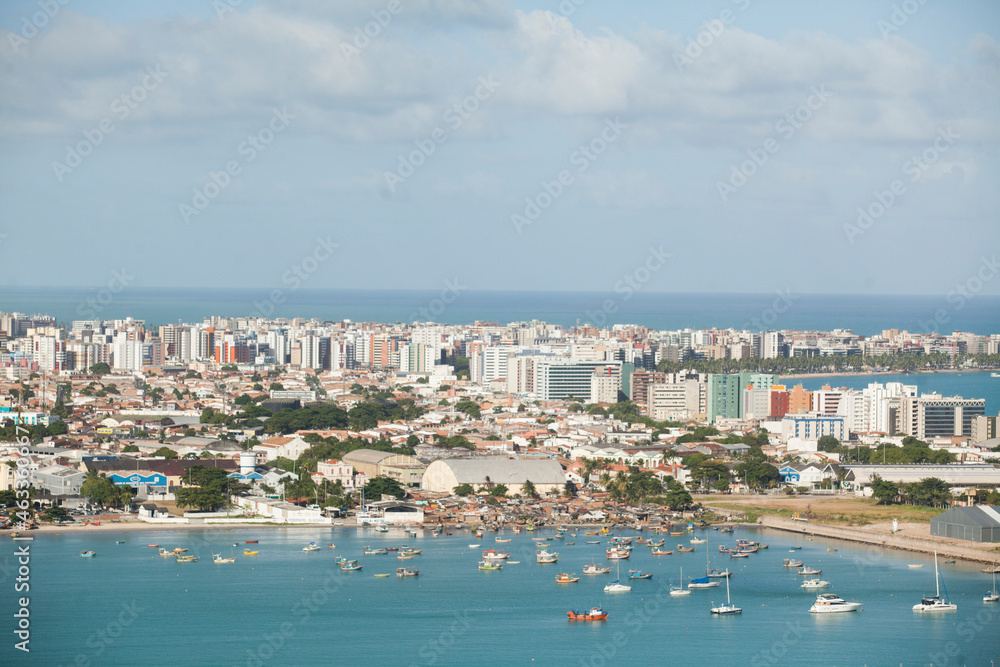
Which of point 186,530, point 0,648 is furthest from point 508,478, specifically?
point 0,648

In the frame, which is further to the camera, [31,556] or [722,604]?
[31,556]

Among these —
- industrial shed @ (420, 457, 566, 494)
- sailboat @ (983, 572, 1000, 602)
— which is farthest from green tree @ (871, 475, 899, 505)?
sailboat @ (983, 572, 1000, 602)

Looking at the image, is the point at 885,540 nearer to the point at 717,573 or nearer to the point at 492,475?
the point at 717,573

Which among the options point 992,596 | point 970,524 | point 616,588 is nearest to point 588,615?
point 616,588

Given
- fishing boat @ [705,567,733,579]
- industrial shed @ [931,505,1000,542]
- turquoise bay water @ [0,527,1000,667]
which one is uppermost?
industrial shed @ [931,505,1000,542]

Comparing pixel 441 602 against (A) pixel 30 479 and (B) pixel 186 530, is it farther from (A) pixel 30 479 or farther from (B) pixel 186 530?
(A) pixel 30 479

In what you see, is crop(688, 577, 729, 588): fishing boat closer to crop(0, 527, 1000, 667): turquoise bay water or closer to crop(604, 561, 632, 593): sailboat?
crop(0, 527, 1000, 667): turquoise bay water

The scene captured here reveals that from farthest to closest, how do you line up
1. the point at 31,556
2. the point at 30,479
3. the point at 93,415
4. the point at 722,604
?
the point at 93,415, the point at 30,479, the point at 31,556, the point at 722,604
